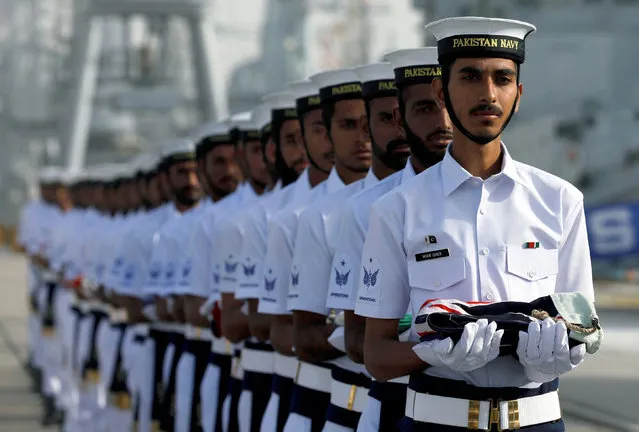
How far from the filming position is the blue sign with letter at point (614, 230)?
29422 mm

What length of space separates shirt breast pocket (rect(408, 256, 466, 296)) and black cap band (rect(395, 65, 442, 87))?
3.57 feet

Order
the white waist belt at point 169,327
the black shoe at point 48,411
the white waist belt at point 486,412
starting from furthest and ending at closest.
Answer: the black shoe at point 48,411
the white waist belt at point 169,327
the white waist belt at point 486,412

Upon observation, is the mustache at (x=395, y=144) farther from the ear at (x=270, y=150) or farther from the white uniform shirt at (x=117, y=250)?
the white uniform shirt at (x=117, y=250)

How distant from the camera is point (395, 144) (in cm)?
607

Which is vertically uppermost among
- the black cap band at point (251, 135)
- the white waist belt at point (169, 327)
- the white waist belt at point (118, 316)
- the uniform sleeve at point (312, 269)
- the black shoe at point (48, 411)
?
the black cap band at point (251, 135)

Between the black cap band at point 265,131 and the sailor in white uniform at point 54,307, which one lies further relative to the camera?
the sailor in white uniform at point 54,307

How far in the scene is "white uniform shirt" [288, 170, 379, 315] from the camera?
20.1 feet

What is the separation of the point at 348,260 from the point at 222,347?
3.34 meters

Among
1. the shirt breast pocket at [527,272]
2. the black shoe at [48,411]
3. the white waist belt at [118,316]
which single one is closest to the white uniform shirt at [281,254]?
the shirt breast pocket at [527,272]

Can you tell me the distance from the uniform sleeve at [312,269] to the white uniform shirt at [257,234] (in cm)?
98

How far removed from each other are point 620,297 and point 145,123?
50920 mm

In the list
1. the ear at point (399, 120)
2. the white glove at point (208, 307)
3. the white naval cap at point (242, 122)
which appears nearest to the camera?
the ear at point (399, 120)

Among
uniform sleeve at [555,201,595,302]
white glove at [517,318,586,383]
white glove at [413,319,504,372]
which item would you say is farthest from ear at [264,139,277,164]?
white glove at [517,318,586,383]

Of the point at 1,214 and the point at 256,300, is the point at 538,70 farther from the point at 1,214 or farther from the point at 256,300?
the point at 1,214
